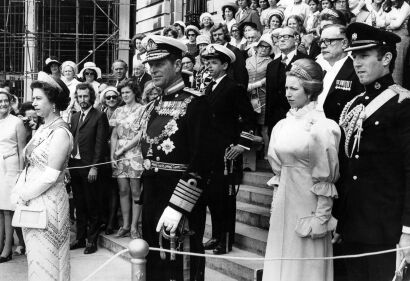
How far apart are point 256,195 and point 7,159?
292cm

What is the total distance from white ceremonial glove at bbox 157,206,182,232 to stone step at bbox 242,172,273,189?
12.6 feet

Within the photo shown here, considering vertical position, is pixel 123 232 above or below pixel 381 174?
below

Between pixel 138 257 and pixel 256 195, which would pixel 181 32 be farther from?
pixel 138 257

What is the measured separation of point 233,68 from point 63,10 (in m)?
17.5

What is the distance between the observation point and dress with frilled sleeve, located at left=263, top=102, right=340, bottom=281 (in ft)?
14.0

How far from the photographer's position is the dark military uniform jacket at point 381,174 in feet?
12.6

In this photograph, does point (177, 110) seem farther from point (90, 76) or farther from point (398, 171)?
point (90, 76)

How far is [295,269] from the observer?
14.2 ft

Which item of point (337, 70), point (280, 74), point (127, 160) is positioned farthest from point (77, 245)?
point (337, 70)

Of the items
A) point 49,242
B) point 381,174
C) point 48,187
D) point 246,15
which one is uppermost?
point 246,15

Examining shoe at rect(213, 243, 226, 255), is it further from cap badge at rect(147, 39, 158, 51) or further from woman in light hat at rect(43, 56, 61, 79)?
woman in light hat at rect(43, 56, 61, 79)

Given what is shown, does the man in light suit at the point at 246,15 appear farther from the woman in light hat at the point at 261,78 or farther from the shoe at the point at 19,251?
the shoe at the point at 19,251

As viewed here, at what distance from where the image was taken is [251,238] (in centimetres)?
668

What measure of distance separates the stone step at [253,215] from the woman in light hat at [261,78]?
1219 mm
